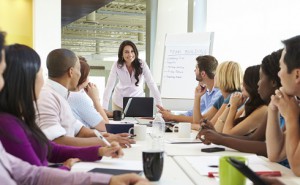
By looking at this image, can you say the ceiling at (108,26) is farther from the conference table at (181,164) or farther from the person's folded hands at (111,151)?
the person's folded hands at (111,151)

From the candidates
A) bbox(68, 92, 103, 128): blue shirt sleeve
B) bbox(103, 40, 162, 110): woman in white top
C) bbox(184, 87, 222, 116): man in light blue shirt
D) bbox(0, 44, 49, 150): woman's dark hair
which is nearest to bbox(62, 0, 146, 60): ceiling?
bbox(103, 40, 162, 110): woman in white top

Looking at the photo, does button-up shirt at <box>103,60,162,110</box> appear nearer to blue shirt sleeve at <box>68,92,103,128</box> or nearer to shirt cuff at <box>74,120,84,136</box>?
blue shirt sleeve at <box>68,92,103,128</box>

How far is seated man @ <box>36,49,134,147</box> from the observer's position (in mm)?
1848

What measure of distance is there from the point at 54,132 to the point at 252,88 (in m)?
1.22

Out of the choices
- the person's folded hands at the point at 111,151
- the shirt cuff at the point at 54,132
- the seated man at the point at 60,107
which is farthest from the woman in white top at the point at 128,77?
the person's folded hands at the point at 111,151

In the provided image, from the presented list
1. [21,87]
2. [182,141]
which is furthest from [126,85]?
[21,87]

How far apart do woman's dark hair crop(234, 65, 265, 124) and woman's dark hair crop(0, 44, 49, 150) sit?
141 centimetres

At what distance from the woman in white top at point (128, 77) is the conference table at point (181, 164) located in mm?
2445

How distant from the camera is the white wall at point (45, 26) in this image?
5.77 metres

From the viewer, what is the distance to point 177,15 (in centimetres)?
596

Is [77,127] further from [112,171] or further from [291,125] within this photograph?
[291,125]

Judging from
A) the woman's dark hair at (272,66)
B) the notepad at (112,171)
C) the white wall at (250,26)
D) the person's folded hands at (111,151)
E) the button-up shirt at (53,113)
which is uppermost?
the white wall at (250,26)

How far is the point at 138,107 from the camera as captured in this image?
11.9 feet

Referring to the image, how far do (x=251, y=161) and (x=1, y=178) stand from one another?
107 cm
